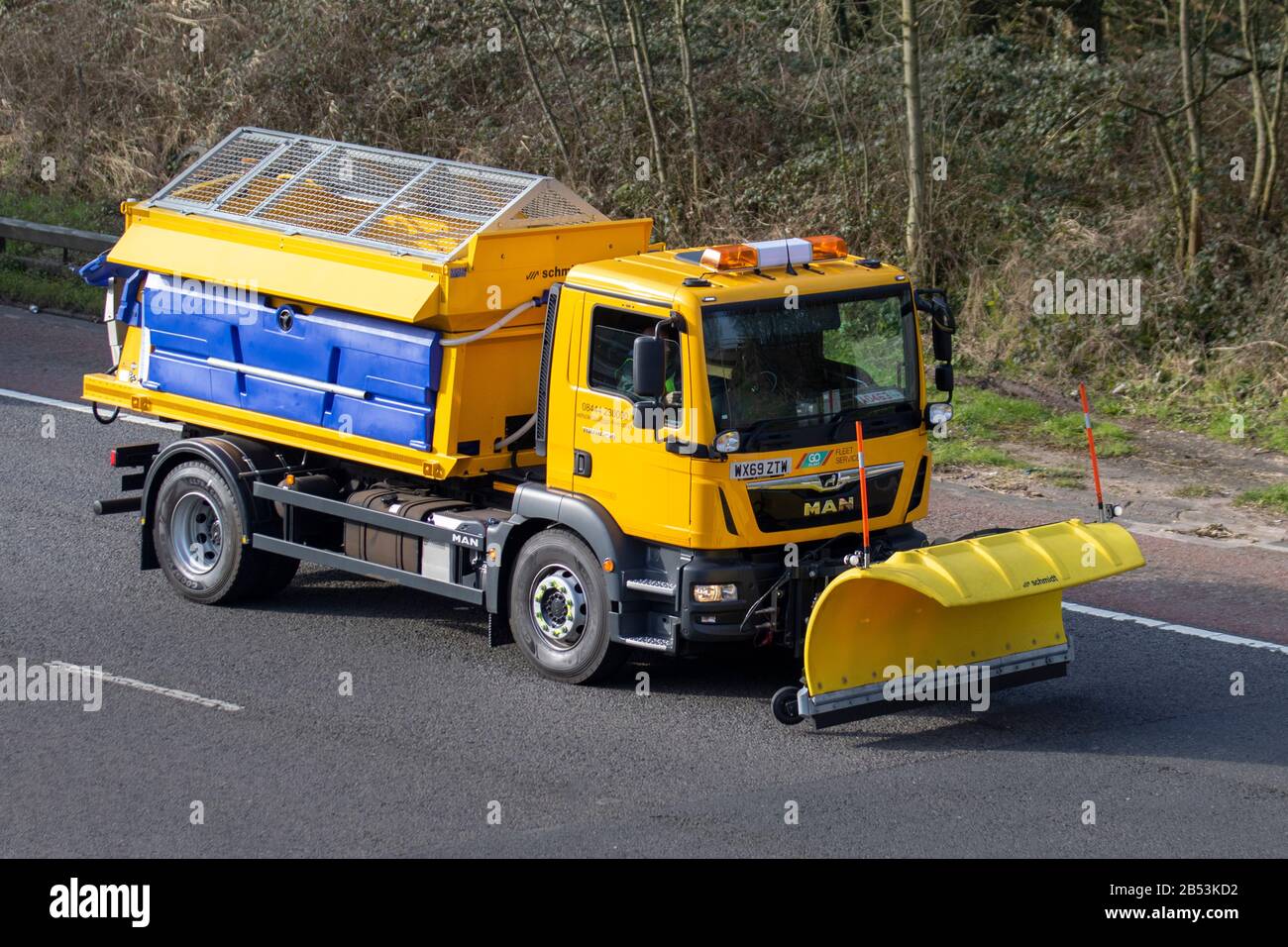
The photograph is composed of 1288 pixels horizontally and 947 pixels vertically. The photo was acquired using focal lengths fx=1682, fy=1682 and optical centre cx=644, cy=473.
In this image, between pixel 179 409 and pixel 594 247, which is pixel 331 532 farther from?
pixel 594 247

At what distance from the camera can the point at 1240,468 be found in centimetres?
1444

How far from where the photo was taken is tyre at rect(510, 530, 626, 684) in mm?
9258

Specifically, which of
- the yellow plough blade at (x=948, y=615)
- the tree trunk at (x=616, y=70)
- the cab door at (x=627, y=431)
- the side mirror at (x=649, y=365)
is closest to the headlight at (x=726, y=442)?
the cab door at (x=627, y=431)

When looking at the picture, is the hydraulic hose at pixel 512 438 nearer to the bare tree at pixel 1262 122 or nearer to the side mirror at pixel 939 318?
the side mirror at pixel 939 318

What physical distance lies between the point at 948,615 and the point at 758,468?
128 centimetres

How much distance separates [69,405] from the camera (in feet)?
53.5

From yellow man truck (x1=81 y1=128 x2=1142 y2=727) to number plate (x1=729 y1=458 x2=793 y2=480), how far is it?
0.06 ft

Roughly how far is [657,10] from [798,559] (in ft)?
54.0

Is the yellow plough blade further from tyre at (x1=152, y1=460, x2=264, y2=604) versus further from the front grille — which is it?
tyre at (x1=152, y1=460, x2=264, y2=604)

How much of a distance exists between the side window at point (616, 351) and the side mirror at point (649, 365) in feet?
0.81

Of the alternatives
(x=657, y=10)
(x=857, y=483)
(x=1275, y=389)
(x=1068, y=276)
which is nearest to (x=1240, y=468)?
(x=1275, y=389)

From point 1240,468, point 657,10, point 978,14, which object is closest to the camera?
point 1240,468

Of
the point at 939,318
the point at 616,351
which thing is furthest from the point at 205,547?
the point at 939,318

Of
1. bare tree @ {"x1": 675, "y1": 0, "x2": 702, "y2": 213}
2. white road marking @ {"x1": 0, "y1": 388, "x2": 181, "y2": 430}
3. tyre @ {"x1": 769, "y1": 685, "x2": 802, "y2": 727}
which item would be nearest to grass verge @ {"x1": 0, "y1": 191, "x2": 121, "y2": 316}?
white road marking @ {"x1": 0, "y1": 388, "x2": 181, "y2": 430}
